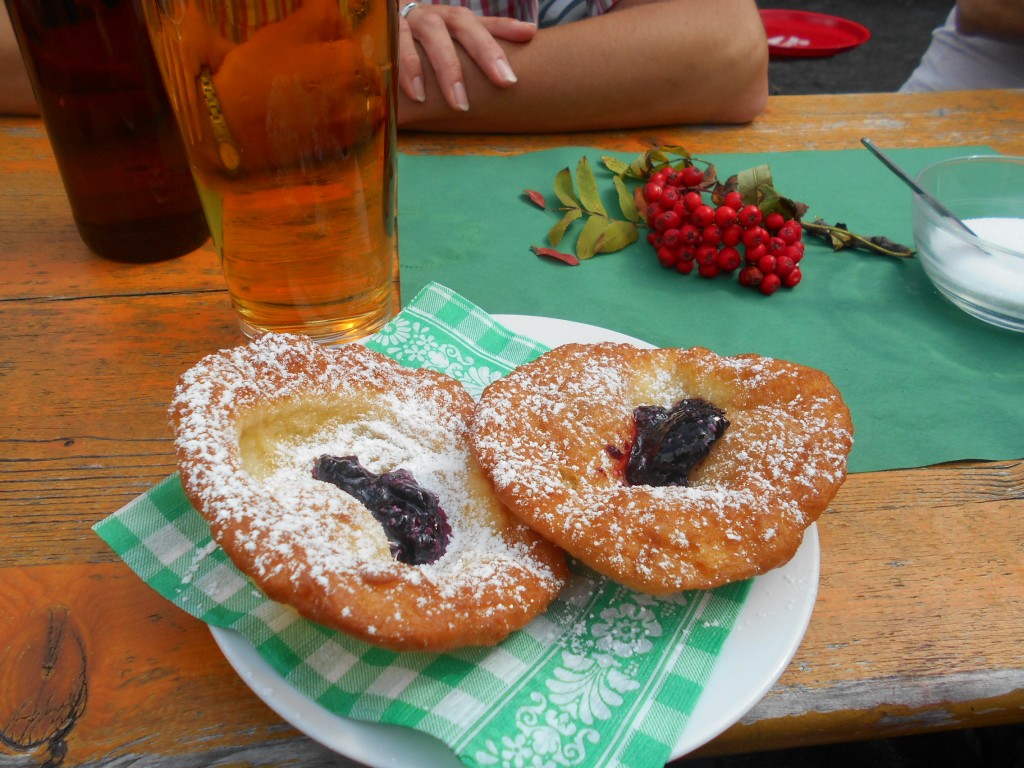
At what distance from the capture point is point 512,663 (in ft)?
2.46

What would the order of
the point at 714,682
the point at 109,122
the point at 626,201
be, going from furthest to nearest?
the point at 626,201 → the point at 109,122 → the point at 714,682

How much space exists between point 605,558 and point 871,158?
64.4 inches

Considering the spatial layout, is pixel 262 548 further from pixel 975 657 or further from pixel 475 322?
pixel 975 657

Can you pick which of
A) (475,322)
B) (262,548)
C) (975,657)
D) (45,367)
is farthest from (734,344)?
(45,367)

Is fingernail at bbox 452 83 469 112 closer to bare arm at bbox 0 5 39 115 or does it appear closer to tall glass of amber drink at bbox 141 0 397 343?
tall glass of amber drink at bbox 141 0 397 343

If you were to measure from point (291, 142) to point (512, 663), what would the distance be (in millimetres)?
719

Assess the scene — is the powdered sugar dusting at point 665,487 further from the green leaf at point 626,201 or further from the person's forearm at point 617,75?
the person's forearm at point 617,75

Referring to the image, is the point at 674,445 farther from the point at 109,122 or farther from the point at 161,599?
the point at 109,122

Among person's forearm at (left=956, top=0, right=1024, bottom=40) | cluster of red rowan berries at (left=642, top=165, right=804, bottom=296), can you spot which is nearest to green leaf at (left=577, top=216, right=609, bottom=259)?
cluster of red rowan berries at (left=642, top=165, right=804, bottom=296)

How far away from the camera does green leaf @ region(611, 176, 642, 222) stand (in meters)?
1.72

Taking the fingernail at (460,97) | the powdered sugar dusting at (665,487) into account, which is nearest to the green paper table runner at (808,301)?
the fingernail at (460,97)

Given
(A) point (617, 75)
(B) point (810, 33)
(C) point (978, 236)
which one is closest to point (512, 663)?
(C) point (978, 236)

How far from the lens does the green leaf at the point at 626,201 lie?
172 cm

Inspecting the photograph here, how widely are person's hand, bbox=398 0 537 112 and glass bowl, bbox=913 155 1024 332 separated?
999 mm
